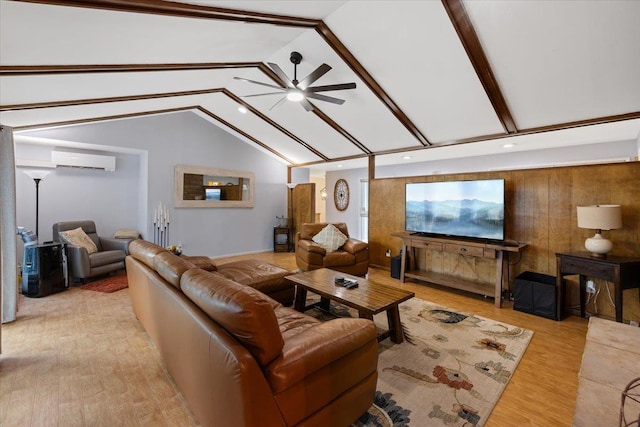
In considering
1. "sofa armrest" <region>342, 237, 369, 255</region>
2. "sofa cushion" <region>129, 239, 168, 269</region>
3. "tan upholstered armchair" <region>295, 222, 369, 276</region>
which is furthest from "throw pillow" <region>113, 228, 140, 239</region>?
"sofa armrest" <region>342, 237, 369, 255</region>

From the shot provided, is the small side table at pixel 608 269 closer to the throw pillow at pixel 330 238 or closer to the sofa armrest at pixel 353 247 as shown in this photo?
the sofa armrest at pixel 353 247

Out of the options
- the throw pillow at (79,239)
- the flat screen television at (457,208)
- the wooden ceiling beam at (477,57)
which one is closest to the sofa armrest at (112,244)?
the throw pillow at (79,239)

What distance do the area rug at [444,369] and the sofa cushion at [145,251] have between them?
6.30 feet

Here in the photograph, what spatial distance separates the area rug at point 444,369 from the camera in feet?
5.72

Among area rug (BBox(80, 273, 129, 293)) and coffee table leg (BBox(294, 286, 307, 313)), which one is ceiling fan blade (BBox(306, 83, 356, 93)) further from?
area rug (BBox(80, 273, 129, 293))

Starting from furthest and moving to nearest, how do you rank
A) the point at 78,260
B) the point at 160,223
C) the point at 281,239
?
the point at 281,239 → the point at 160,223 → the point at 78,260

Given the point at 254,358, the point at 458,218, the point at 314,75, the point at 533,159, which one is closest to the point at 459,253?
the point at 458,218

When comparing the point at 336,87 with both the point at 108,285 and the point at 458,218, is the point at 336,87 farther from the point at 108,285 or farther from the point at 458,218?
the point at 108,285

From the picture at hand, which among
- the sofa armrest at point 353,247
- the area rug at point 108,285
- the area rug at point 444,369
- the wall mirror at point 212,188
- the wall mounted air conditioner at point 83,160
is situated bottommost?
the area rug at point 444,369

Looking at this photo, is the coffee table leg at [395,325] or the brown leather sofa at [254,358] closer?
the brown leather sofa at [254,358]

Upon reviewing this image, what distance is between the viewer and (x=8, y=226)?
2.92 m

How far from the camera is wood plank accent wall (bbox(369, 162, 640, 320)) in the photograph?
10.1 ft

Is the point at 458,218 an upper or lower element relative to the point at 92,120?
lower

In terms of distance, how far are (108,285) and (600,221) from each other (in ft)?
20.4
